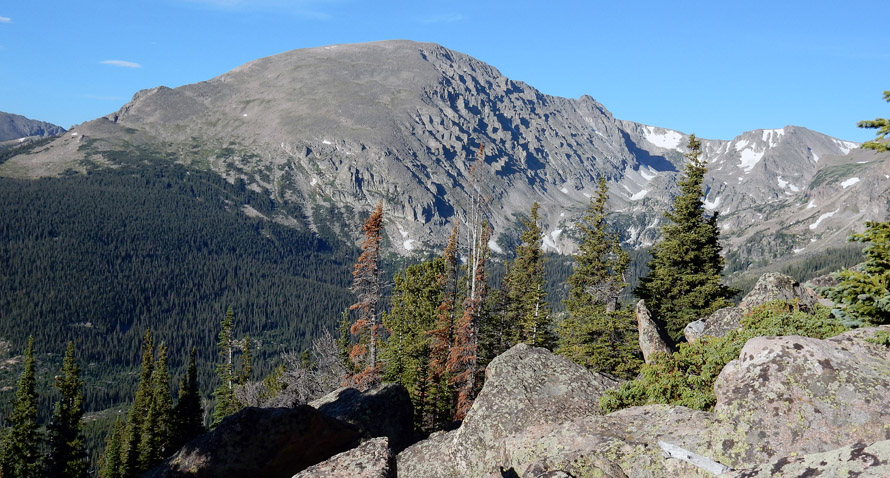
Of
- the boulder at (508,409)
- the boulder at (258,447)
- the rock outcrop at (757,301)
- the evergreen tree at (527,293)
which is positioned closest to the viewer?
the boulder at (508,409)

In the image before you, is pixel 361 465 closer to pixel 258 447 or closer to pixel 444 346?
pixel 258 447

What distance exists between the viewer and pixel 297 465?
1981 centimetres

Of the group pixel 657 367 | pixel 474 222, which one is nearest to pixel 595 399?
pixel 657 367

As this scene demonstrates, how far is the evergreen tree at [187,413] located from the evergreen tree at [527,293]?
45.0 metres

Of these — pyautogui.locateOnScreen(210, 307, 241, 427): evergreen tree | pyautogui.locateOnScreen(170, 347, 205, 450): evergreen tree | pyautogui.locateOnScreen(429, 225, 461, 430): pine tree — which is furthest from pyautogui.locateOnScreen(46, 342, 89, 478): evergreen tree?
pyautogui.locateOnScreen(429, 225, 461, 430): pine tree

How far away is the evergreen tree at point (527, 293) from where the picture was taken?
4603 centimetres

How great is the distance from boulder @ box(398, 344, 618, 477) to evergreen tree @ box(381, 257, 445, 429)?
24.5 metres

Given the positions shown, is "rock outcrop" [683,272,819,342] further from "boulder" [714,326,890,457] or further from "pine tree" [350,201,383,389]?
"pine tree" [350,201,383,389]

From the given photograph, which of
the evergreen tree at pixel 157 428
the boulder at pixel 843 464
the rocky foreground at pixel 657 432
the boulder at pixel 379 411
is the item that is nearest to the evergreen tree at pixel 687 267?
the boulder at pixel 379 411

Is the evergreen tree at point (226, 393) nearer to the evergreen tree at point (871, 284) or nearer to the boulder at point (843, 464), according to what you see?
the evergreen tree at point (871, 284)

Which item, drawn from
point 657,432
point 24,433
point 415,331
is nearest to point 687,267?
point 415,331

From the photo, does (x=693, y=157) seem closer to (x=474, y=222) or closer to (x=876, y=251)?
(x=474, y=222)

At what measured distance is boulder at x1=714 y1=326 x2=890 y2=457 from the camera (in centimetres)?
1010

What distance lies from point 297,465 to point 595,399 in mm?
11201
